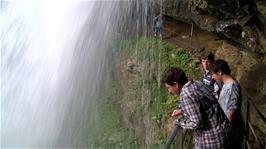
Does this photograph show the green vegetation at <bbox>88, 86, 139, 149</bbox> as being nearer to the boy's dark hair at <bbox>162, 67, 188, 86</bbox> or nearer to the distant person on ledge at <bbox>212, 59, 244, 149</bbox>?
the distant person on ledge at <bbox>212, 59, 244, 149</bbox>

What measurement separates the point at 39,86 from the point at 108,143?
279cm

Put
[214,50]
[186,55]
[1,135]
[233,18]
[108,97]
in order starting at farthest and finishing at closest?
[108,97] < [186,55] < [214,50] < [1,135] < [233,18]

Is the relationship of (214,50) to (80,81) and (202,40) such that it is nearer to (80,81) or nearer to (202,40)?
(202,40)

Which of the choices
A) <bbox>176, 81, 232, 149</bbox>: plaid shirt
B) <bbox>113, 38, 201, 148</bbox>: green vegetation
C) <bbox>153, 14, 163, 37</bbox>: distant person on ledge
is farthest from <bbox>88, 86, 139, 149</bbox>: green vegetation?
<bbox>176, 81, 232, 149</bbox>: plaid shirt

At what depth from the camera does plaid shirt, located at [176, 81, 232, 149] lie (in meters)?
3.92

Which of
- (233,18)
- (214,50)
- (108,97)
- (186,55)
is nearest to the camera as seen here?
(233,18)

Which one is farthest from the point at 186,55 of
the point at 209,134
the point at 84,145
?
the point at 209,134

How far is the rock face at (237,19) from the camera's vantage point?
6094mm

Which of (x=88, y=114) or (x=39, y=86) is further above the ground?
(x=39, y=86)

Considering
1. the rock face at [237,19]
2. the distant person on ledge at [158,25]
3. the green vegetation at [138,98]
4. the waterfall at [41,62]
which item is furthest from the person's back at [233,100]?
the distant person on ledge at [158,25]

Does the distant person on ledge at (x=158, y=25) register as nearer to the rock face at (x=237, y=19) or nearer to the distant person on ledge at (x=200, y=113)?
the rock face at (x=237, y=19)

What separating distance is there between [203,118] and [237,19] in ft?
9.33

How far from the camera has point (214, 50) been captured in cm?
926

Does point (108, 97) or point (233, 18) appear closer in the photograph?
point (233, 18)
